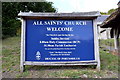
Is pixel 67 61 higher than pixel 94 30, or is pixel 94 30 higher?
pixel 94 30

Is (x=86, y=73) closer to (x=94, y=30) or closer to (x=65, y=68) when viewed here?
(x=65, y=68)

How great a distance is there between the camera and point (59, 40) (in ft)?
15.6

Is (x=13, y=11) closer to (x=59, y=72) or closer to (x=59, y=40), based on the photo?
(x=59, y=40)

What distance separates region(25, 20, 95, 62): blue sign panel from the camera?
186 inches

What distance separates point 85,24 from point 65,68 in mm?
1674

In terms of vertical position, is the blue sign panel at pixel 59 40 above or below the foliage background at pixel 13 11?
below

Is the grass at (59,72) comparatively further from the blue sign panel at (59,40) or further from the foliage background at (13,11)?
the foliage background at (13,11)

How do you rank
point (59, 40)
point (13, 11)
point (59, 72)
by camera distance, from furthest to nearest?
1. point (13, 11)
2. point (59, 40)
3. point (59, 72)

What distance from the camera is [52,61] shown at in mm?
4699

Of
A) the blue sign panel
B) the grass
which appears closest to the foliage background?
the grass

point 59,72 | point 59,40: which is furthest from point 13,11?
point 59,72

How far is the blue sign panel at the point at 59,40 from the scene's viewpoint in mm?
4719

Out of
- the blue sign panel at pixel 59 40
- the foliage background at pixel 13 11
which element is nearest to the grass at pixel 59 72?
the blue sign panel at pixel 59 40

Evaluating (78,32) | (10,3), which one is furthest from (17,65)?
(10,3)
